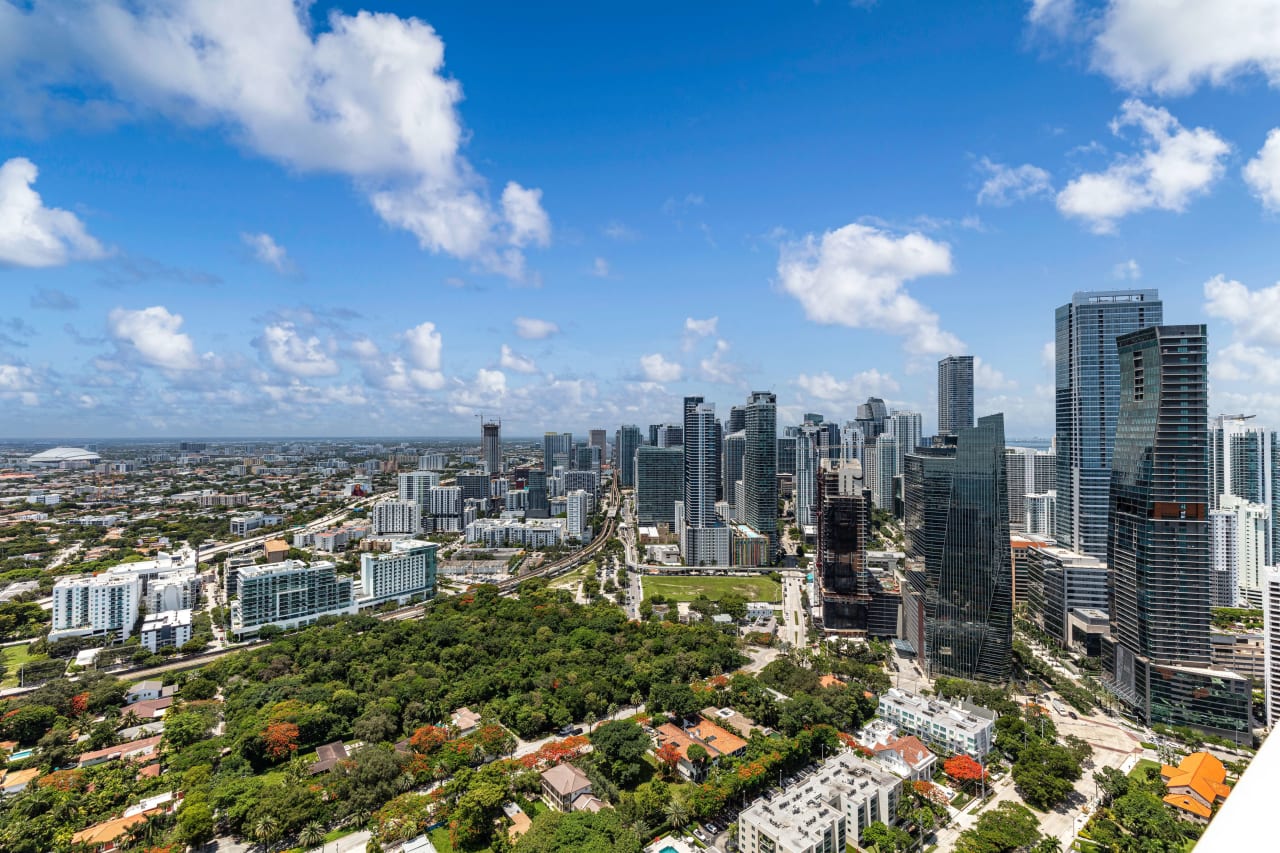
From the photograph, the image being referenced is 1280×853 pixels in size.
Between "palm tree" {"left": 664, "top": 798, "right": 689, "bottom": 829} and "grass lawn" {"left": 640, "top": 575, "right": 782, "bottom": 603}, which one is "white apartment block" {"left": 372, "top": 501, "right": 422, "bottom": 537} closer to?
"grass lawn" {"left": 640, "top": 575, "right": 782, "bottom": 603}

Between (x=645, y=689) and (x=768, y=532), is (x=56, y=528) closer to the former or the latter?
(x=645, y=689)

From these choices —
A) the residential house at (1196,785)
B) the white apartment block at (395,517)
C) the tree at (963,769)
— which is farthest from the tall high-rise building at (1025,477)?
the white apartment block at (395,517)

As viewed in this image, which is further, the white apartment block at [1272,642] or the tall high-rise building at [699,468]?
the tall high-rise building at [699,468]

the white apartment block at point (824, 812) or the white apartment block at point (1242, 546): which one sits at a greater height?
the white apartment block at point (1242, 546)

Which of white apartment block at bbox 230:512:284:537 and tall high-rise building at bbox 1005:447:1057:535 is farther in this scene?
white apartment block at bbox 230:512:284:537

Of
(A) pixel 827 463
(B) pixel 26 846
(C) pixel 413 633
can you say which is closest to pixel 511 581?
(C) pixel 413 633

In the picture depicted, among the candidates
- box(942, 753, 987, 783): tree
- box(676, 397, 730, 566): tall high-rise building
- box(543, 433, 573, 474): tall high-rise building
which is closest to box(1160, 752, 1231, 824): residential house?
box(942, 753, 987, 783): tree

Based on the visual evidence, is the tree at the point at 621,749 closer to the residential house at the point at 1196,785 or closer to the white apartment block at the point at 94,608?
the residential house at the point at 1196,785

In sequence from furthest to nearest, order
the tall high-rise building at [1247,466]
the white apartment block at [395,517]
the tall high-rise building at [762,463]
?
1. the white apartment block at [395,517]
2. the tall high-rise building at [762,463]
3. the tall high-rise building at [1247,466]
